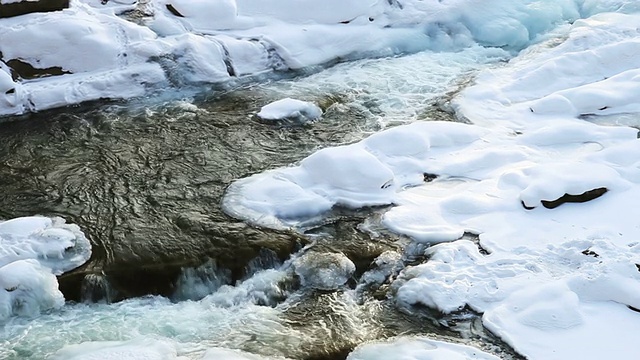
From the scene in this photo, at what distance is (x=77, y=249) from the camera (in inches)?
221

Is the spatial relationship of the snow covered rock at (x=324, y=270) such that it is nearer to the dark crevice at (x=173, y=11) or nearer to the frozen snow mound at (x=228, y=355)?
the frozen snow mound at (x=228, y=355)

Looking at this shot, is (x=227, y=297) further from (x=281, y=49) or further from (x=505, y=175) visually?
(x=281, y=49)

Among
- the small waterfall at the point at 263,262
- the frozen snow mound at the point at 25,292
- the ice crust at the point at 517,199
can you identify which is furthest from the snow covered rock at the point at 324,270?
the frozen snow mound at the point at 25,292

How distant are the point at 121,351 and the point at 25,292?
103 cm

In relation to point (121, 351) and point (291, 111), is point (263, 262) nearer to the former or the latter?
point (121, 351)

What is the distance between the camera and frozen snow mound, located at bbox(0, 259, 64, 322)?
508 cm

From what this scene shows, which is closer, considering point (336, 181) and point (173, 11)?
point (336, 181)

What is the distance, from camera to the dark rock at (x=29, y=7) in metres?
8.41

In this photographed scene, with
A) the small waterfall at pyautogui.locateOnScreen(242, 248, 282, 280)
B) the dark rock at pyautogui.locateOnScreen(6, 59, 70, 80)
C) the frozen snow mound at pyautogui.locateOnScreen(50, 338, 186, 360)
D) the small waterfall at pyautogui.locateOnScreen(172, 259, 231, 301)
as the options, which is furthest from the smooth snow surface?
the dark rock at pyautogui.locateOnScreen(6, 59, 70, 80)

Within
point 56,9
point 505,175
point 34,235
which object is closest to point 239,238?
point 34,235

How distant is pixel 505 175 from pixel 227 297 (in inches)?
113

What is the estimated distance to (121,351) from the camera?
462 centimetres

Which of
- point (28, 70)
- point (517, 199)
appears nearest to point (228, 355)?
point (517, 199)

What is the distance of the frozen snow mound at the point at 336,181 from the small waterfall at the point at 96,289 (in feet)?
4.07
